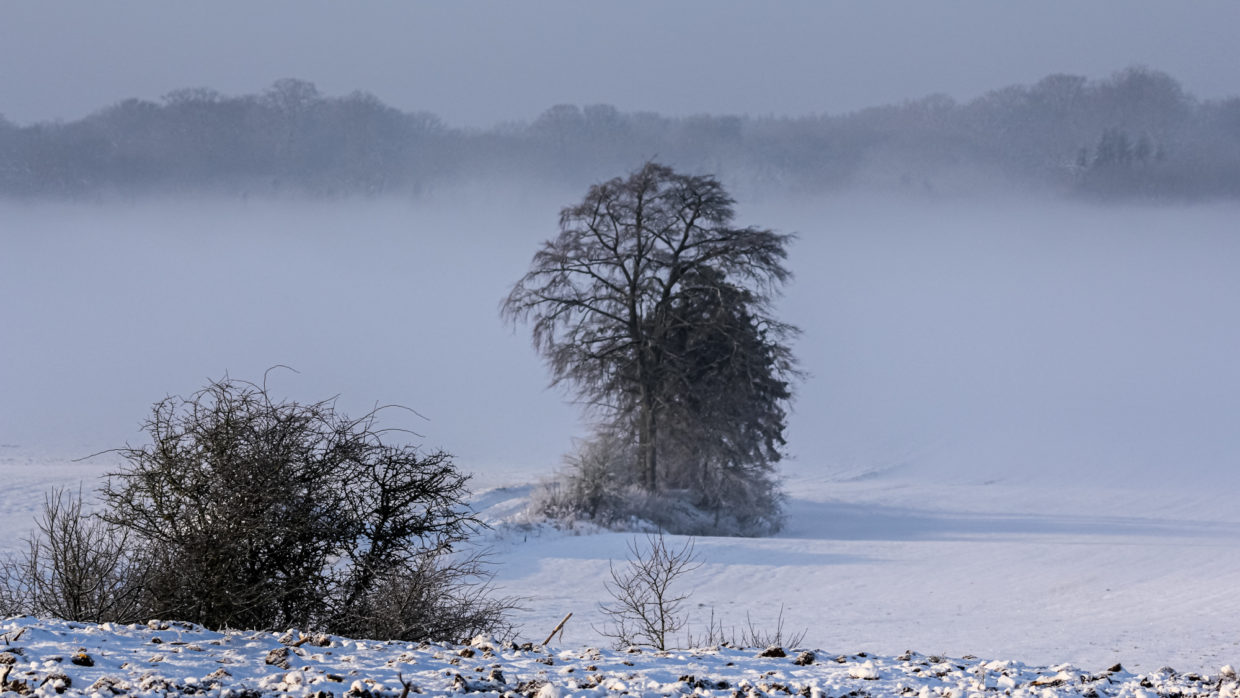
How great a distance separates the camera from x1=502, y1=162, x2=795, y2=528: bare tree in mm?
29688

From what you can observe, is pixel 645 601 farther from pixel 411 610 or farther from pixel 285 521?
pixel 285 521

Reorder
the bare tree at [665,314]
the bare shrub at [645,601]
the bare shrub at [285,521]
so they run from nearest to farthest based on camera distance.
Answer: the bare shrub at [285,521], the bare shrub at [645,601], the bare tree at [665,314]

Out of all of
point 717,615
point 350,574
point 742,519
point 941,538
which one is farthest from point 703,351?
point 350,574

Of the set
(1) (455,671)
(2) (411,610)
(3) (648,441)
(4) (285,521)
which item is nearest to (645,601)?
(2) (411,610)

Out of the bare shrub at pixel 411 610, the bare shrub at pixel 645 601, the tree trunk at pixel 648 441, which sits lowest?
the bare shrub at pixel 645 601

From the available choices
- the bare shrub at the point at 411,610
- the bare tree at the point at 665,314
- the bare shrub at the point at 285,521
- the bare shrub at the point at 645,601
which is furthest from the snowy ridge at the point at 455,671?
the bare tree at the point at 665,314

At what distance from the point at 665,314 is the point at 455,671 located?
953 inches

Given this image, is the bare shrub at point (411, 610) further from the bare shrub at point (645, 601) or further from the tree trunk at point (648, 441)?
the tree trunk at point (648, 441)

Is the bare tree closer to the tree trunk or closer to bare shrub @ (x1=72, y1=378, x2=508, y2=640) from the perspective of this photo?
the tree trunk

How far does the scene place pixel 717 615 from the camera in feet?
54.9

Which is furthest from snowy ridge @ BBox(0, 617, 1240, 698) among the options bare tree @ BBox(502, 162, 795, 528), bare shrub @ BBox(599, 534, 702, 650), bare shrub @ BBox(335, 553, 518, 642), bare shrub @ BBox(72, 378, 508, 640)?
bare tree @ BBox(502, 162, 795, 528)

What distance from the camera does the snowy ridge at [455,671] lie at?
5.47 meters

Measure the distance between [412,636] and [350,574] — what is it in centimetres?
70

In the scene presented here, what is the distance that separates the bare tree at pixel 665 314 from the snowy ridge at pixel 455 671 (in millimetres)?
22399
